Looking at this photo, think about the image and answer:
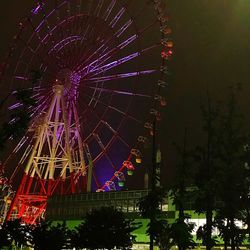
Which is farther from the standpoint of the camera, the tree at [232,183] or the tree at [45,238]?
the tree at [232,183]

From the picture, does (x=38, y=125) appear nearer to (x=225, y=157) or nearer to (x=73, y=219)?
(x=73, y=219)

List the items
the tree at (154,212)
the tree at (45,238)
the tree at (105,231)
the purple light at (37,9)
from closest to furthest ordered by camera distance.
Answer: the tree at (45,238), the tree at (105,231), the tree at (154,212), the purple light at (37,9)

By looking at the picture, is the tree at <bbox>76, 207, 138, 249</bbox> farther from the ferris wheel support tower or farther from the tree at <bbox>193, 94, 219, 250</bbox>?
the ferris wheel support tower

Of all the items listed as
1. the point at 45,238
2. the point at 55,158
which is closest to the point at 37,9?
the point at 55,158

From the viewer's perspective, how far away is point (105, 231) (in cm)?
1717

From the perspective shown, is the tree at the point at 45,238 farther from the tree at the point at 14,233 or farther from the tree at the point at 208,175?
the tree at the point at 208,175

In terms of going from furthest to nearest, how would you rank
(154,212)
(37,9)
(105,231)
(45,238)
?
1. (37,9)
2. (154,212)
3. (105,231)
4. (45,238)

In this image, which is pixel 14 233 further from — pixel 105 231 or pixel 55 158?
pixel 55 158

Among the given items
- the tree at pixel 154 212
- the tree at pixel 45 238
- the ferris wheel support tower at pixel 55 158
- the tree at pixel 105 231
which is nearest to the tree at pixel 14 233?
the tree at pixel 45 238

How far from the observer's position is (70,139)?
4216 centimetres

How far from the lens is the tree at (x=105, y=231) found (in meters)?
16.9

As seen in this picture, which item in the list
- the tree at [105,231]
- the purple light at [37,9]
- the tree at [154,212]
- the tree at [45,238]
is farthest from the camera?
the purple light at [37,9]

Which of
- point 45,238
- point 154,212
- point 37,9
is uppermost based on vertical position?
point 37,9

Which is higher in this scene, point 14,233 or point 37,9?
point 37,9
